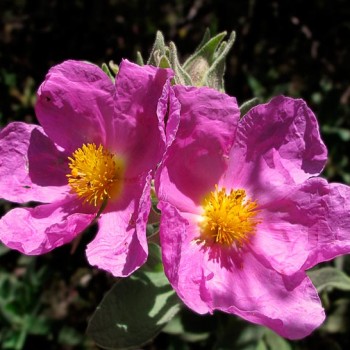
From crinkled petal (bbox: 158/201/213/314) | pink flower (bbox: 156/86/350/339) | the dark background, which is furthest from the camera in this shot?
the dark background

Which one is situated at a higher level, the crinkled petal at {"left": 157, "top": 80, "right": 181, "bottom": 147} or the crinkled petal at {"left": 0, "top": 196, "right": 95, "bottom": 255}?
the crinkled petal at {"left": 157, "top": 80, "right": 181, "bottom": 147}

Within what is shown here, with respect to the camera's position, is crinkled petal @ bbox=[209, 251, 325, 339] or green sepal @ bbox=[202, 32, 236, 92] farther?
green sepal @ bbox=[202, 32, 236, 92]

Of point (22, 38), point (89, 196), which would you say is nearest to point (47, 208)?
point (89, 196)

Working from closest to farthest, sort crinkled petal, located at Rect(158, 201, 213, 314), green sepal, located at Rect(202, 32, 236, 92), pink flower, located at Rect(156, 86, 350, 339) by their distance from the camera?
crinkled petal, located at Rect(158, 201, 213, 314)
pink flower, located at Rect(156, 86, 350, 339)
green sepal, located at Rect(202, 32, 236, 92)

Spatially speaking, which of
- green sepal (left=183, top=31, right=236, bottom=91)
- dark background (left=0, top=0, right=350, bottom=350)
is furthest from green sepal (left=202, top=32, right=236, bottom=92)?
dark background (left=0, top=0, right=350, bottom=350)

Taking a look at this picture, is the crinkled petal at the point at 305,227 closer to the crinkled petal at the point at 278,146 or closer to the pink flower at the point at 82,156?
the crinkled petal at the point at 278,146

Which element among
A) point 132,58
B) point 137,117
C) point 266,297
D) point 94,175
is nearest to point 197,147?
point 137,117

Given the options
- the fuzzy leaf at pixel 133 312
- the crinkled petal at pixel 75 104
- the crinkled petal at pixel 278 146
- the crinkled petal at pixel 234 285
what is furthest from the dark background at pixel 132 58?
the crinkled petal at pixel 278 146

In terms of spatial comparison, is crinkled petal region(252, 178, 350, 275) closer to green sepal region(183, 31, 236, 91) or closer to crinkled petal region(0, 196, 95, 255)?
green sepal region(183, 31, 236, 91)
